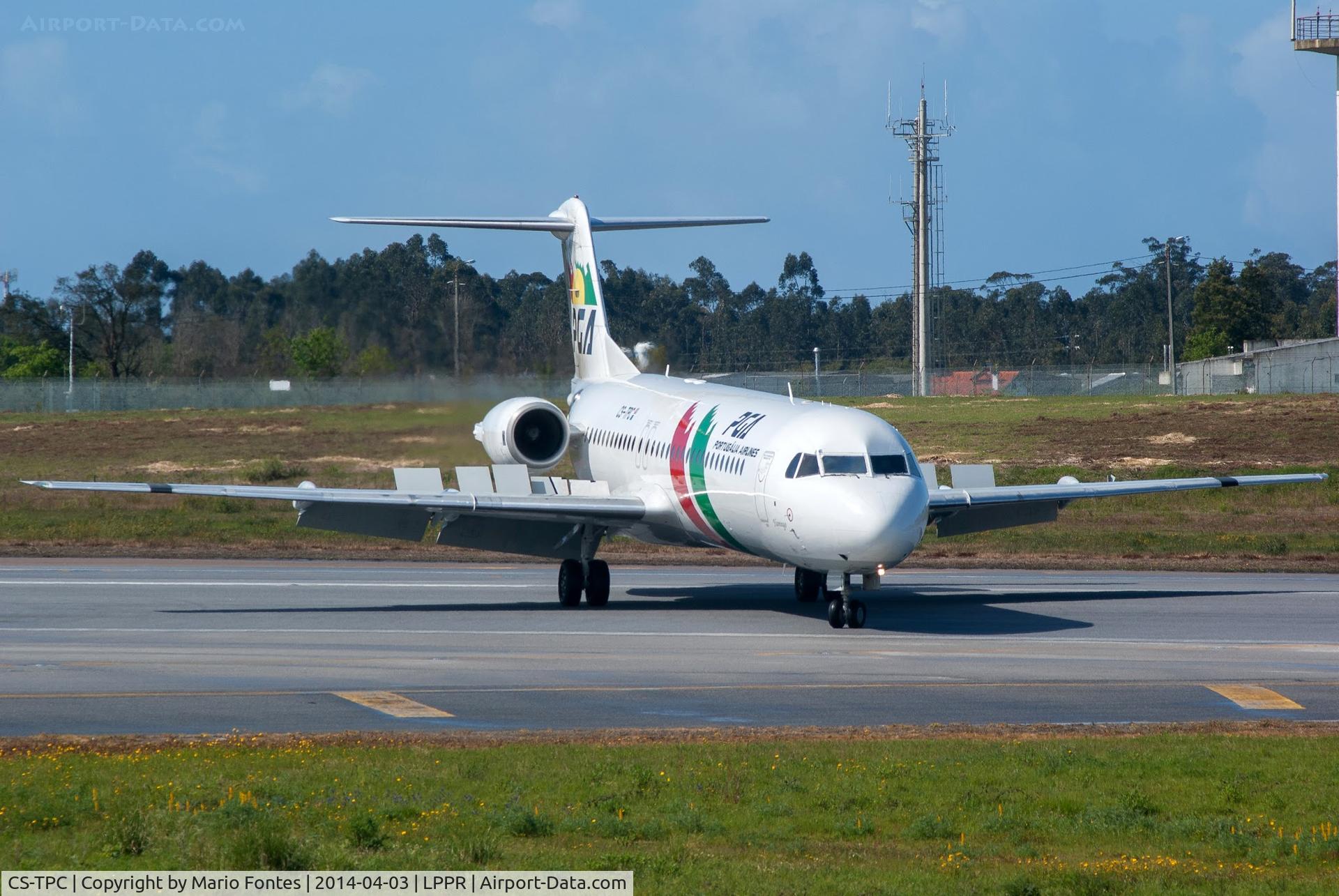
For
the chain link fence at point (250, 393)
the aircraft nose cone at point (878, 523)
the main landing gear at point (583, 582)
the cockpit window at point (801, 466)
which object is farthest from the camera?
the chain link fence at point (250, 393)

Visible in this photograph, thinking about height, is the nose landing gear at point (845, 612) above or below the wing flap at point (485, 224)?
below

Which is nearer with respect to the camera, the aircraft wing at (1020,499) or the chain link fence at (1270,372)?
the aircraft wing at (1020,499)

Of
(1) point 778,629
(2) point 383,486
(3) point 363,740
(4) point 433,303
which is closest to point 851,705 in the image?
(3) point 363,740

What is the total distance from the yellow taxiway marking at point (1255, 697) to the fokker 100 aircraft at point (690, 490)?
191 inches

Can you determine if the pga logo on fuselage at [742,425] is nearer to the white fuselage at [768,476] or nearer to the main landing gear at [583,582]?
the white fuselage at [768,476]

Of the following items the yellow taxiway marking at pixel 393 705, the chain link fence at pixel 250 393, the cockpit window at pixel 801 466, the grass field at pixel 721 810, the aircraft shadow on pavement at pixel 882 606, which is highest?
the chain link fence at pixel 250 393

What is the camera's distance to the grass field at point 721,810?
9445 mm

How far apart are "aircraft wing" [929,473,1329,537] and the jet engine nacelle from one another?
7.73 meters

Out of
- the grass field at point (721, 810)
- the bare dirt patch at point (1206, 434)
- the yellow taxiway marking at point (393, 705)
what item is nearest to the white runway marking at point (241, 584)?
the yellow taxiway marking at point (393, 705)

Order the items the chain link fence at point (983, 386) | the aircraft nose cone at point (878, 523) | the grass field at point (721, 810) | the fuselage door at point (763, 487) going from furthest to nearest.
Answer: the chain link fence at point (983, 386) → the fuselage door at point (763, 487) → the aircraft nose cone at point (878, 523) → the grass field at point (721, 810)

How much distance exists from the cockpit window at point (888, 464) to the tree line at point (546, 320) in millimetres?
12974

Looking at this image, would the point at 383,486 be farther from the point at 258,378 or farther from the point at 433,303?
the point at 433,303

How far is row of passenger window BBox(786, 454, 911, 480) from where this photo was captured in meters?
22.1

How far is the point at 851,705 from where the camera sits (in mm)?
16562
